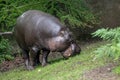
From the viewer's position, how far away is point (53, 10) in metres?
14.1

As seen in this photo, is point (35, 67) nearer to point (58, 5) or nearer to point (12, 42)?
point (58, 5)

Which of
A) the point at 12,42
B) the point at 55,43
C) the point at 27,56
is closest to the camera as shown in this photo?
the point at 55,43

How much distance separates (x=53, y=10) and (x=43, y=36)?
12.1 feet

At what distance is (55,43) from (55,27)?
427 mm

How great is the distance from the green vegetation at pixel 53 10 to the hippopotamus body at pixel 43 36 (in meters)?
2.33

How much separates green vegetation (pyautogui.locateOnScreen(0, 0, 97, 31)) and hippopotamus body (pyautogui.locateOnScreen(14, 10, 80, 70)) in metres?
2.33

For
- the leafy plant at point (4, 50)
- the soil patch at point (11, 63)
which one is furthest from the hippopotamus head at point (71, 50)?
the soil patch at point (11, 63)

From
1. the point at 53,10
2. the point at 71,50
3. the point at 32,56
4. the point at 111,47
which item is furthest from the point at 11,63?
the point at 111,47

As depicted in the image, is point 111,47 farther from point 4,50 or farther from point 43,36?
point 4,50

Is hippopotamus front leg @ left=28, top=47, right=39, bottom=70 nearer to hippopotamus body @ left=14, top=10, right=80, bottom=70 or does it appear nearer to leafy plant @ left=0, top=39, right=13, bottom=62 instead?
hippopotamus body @ left=14, top=10, right=80, bottom=70

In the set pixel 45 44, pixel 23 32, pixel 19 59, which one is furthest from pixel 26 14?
pixel 19 59

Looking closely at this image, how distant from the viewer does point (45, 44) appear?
10547 mm

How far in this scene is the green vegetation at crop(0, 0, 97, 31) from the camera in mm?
13633

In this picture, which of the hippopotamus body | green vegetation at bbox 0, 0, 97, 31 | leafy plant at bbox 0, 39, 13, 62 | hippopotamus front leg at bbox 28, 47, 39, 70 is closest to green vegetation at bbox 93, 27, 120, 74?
the hippopotamus body
